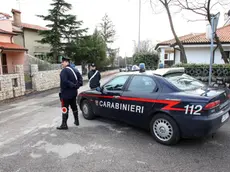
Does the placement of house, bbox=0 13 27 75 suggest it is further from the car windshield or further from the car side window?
the car windshield

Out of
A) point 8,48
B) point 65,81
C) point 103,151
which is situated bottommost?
point 103,151

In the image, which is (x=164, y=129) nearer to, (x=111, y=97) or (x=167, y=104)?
(x=167, y=104)

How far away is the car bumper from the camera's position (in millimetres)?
3025

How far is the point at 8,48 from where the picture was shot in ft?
46.0

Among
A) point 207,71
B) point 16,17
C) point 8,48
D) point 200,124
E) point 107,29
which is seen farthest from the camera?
point 107,29

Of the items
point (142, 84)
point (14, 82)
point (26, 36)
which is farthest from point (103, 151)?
point (26, 36)

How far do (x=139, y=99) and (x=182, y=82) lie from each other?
3.20 feet

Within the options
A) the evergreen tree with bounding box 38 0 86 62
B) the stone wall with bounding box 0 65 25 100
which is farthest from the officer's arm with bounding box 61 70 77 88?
the evergreen tree with bounding box 38 0 86 62

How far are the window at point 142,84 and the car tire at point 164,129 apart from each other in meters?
0.59

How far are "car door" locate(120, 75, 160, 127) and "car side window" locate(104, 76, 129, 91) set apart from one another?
0.21 metres

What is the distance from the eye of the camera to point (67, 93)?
439cm

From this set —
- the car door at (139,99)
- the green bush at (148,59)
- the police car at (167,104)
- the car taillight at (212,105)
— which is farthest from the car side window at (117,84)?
the green bush at (148,59)

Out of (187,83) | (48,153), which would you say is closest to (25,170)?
(48,153)

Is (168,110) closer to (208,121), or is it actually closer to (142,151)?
(208,121)
